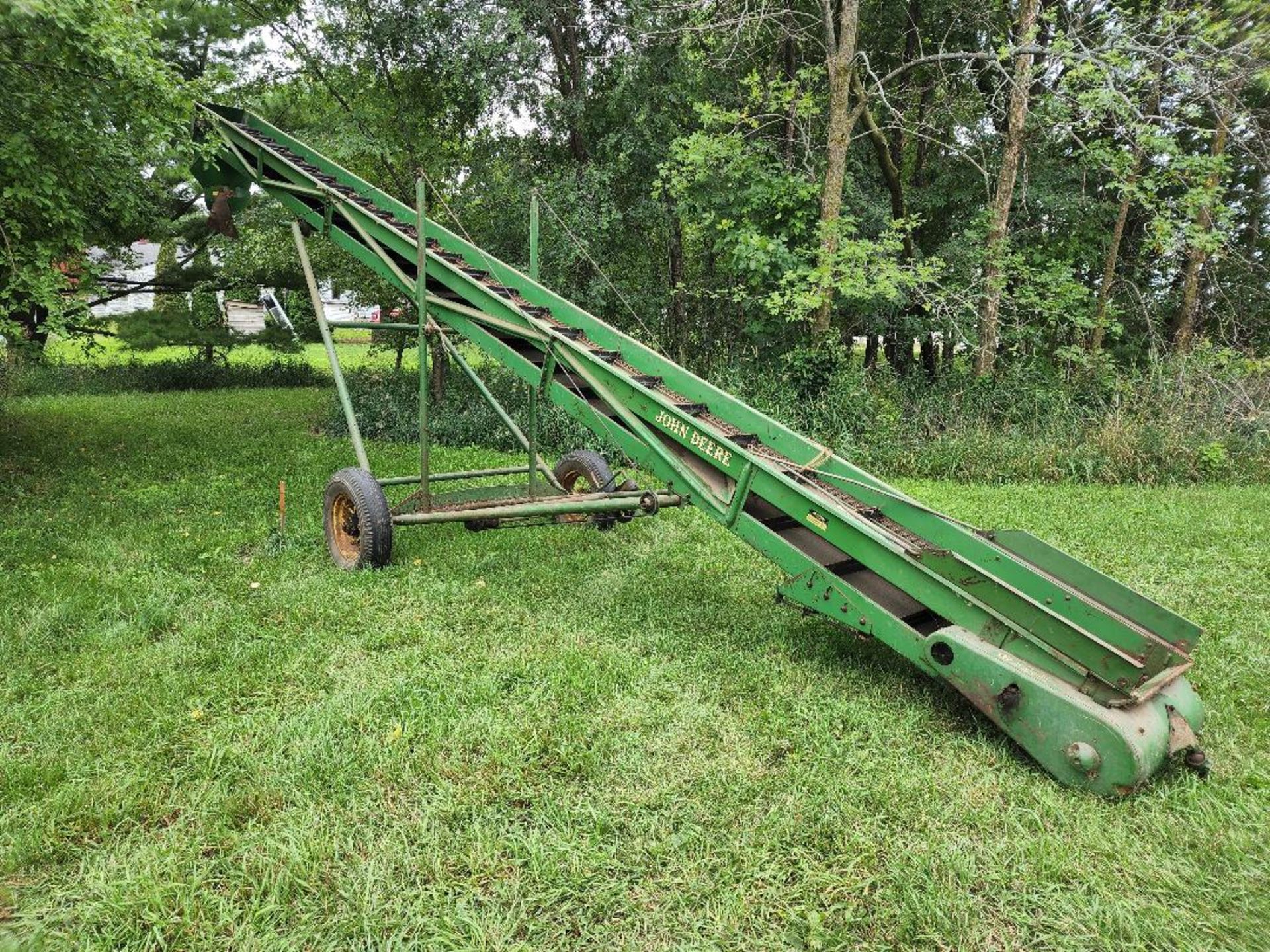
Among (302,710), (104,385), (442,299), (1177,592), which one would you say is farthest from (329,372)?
(1177,592)

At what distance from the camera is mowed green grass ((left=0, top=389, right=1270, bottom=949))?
2264 mm

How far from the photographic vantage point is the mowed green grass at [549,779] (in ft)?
7.43

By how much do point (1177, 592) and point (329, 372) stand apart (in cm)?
1899

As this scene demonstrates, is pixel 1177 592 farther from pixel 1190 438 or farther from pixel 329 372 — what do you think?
pixel 329 372

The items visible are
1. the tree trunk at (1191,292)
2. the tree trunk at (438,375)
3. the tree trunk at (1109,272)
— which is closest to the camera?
the tree trunk at (1109,272)

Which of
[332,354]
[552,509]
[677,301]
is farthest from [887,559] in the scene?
[677,301]

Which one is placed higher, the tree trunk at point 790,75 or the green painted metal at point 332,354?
the tree trunk at point 790,75

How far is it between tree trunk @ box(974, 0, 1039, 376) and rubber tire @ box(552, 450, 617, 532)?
6.22 meters

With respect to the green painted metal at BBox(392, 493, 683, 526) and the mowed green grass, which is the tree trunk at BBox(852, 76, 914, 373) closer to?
the mowed green grass

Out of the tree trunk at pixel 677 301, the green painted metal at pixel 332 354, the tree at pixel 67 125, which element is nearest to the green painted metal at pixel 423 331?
the green painted metal at pixel 332 354

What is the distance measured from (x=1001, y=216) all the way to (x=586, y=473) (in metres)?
7.60

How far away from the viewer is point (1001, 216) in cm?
1020

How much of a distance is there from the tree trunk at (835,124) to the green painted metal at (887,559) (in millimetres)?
5531

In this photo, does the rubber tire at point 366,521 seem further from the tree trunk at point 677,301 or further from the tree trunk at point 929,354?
the tree trunk at point 929,354
